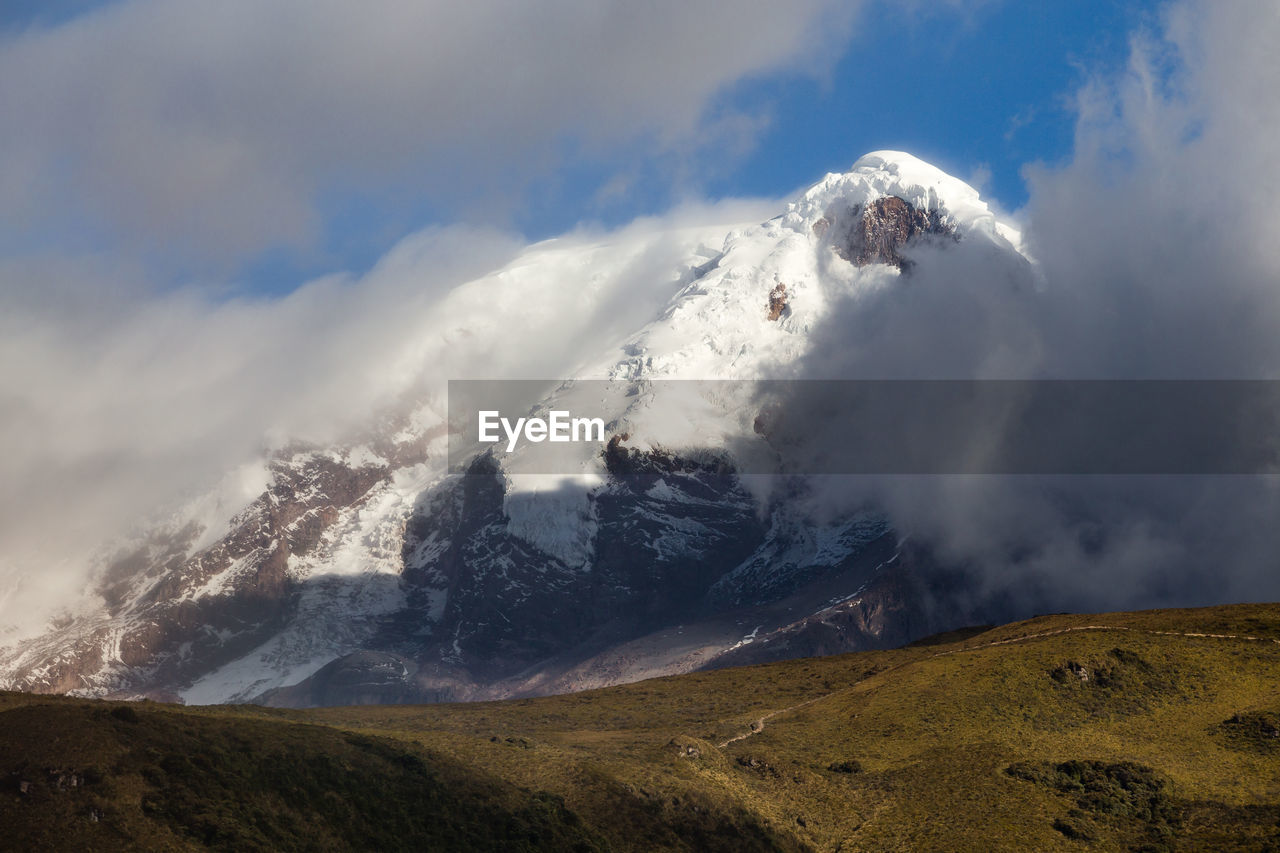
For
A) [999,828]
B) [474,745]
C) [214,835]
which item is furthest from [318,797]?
[999,828]

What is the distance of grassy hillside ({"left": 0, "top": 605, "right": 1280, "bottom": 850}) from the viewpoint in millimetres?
104688

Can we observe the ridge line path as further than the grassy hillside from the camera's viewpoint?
Yes

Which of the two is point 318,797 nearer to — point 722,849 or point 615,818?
point 615,818

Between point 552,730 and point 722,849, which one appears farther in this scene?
point 552,730

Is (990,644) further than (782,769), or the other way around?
(990,644)

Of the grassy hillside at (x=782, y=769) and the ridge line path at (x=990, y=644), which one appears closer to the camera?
the grassy hillside at (x=782, y=769)

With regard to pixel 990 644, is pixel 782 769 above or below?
below

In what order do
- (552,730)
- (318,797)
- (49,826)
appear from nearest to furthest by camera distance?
(49,826) → (318,797) → (552,730)

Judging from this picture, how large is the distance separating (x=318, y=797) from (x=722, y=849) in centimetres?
4062

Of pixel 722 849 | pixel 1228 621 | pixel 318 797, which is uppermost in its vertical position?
pixel 1228 621

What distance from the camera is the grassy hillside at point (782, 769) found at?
105 meters

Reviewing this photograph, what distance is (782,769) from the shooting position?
146 meters

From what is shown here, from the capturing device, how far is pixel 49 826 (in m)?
94.5

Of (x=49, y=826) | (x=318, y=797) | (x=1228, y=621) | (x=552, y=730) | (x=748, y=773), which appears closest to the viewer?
(x=49, y=826)
